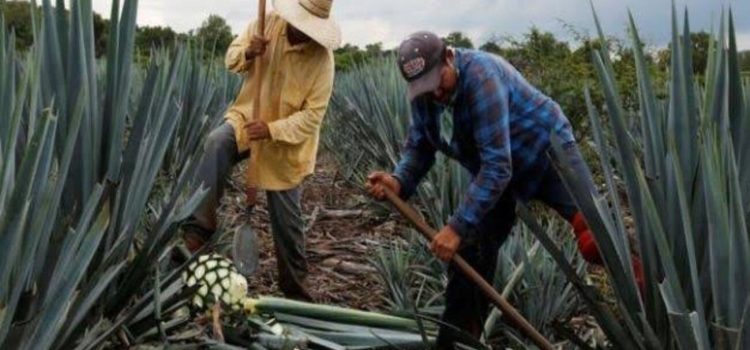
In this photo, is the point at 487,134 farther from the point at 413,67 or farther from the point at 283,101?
the point at 283,101

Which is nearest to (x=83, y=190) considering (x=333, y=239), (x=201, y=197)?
(x=201, y=197)

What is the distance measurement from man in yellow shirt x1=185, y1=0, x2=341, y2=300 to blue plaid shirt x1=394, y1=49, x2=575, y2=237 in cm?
82

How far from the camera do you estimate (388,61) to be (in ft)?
28.6

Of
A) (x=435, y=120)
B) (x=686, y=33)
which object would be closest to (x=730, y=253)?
(x=686, y=33)

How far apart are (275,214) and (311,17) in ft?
2.79

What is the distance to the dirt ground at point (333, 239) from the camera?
479 centimetres

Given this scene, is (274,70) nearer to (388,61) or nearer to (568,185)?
(568,185)

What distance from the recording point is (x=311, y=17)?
426 centimetres

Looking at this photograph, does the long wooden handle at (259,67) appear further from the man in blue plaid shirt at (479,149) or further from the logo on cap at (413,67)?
the logo on cap at (413,67)

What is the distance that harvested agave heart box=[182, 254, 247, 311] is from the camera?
3.28 m

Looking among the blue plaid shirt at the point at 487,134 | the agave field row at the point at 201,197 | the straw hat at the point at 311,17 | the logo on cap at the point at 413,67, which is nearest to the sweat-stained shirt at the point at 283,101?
the straw hat at the point at 311,17

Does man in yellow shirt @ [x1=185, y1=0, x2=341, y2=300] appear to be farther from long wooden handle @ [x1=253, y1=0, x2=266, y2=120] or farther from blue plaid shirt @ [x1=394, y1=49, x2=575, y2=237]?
blue plaid shirt @ [x1=394, y1=49, x2=575, y2=237]

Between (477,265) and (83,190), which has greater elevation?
(83,190)

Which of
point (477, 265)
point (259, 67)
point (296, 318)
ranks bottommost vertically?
point (296, 318)
